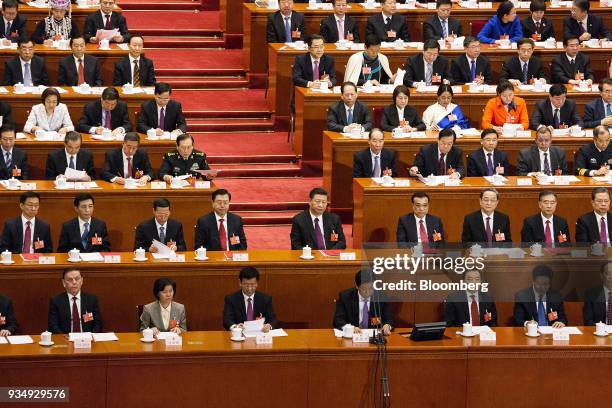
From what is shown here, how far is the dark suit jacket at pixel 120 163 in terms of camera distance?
1070 centimetres

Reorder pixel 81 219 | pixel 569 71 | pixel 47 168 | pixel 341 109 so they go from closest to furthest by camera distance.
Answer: pixel 81 219, pixel 47 168, pixel 341 109, pixel 569 71

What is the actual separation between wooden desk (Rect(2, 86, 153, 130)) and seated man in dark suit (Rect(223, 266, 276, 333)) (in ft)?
10.3

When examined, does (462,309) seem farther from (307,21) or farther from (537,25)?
(537,25)

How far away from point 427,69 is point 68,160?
3.82 metres

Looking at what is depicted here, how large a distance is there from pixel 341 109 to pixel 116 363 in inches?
172

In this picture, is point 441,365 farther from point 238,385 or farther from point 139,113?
point 139,113

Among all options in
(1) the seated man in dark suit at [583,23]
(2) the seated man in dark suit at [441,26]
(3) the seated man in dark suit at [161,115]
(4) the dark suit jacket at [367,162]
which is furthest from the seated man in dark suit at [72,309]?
(1) the seated man in dark suit at [583,23]

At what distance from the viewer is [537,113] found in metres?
12.0

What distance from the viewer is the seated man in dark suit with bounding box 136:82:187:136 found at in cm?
1149

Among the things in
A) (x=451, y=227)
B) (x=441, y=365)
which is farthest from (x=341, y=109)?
(x=441, y=365)

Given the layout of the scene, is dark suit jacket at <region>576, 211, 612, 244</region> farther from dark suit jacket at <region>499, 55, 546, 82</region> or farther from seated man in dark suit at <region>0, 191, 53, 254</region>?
seated man in dark suit at <region>0, 191, 53, 254</region>

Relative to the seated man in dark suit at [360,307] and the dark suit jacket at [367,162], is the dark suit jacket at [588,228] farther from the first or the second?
the seated man in dark suit at [360,307]

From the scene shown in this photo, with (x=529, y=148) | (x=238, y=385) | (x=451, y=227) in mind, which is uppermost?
(x=529, y=148)

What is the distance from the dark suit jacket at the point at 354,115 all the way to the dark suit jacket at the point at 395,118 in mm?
139
